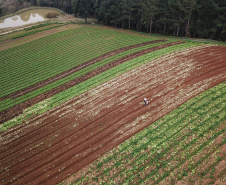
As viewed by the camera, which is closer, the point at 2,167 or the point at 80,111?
the point at 2,167

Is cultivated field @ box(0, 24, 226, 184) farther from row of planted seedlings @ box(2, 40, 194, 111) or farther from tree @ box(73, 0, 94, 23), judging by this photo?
tree @ box(73, 0, 94, 23)

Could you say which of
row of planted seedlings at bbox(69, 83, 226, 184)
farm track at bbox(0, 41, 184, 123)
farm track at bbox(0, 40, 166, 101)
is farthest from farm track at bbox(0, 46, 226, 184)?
farm track at bbox(0, 40, 166, 101)

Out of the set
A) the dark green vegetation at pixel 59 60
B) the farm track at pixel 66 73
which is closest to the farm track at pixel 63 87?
the dark green vegetation at pixel 59 60

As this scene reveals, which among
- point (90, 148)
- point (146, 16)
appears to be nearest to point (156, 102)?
point (90, 148)

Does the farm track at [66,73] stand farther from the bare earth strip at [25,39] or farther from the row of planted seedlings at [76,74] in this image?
the bare earth strip at [25,39]

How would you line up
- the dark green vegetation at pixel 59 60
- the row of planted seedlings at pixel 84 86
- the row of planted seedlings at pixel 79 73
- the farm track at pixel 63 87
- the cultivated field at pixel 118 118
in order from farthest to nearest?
the row of planted seedlings at pixel 79 73 → the dark green vegetation at pixel 59 60 → the farm track at pixel 63 87 → the row of planted seedlings at pixel 84 86 → the cultivated field at pixel 118 118

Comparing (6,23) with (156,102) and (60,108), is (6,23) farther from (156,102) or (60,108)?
(156,102)
